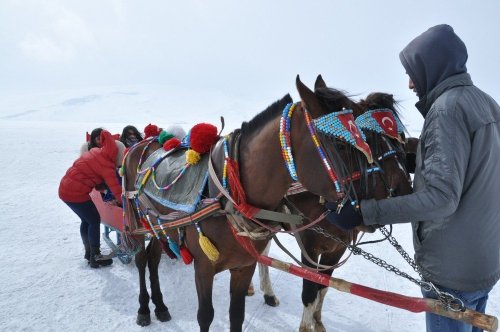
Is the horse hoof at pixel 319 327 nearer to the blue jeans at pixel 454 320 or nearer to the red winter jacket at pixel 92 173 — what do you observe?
the blue jeans at pixel 454 320

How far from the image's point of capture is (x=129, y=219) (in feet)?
12.2

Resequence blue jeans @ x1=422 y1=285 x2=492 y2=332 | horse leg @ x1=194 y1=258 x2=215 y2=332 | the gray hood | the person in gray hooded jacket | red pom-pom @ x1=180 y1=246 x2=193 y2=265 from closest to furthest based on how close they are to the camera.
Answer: the person in gray hooded jacket → the gray hood → blue jeans @ x1=422 y1=285 x2=492 y2=332 → horse leg @ x1=194 y1=258 x2=215 y2=332 → red pom-pom @ x1=180 y1=246 x2=193 y2=265

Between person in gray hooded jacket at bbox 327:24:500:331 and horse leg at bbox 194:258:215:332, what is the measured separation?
1188mm

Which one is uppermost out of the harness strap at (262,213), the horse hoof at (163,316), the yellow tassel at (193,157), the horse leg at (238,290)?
the yellow tassel at (193,157)

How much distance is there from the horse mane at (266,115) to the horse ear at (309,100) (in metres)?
0.27

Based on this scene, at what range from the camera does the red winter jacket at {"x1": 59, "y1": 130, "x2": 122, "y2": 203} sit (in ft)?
13.9

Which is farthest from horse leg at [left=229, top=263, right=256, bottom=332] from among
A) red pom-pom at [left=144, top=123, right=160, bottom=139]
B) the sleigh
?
red pom-pom at [left=144, top=123, right=160, bottom=139]

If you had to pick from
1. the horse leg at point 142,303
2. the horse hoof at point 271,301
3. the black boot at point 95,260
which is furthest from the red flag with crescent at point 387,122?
the black boot at point 95,260

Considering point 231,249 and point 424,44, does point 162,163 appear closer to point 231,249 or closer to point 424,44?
point 231,249

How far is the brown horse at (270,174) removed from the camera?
1670 mm

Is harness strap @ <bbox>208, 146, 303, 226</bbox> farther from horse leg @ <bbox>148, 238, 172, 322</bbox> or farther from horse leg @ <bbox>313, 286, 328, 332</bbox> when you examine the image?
horse leg @ <bbox>148, 238, 172, 322</bbox>

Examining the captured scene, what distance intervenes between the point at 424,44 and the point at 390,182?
0.70 meters

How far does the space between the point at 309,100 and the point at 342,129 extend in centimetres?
24

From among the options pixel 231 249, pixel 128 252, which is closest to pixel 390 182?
pixel 231 249
